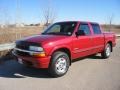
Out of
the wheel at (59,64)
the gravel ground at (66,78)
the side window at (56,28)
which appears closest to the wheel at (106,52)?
the gravel ground at (66,78)

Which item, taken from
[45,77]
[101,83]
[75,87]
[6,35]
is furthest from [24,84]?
[6,35]

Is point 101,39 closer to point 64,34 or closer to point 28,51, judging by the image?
point 64,34

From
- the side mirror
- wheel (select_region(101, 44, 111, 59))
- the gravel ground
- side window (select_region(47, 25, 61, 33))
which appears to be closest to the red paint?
the side mirror

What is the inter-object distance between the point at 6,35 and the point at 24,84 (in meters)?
7.96

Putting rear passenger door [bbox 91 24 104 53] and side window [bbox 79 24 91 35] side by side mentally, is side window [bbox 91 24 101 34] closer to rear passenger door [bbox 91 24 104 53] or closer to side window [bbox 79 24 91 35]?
rear passenger door [bbox 91 24 104 53]

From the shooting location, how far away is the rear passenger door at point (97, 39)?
8.91 m

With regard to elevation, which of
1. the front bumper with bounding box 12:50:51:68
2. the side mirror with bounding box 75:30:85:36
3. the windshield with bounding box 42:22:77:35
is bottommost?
the front bumper with bounding box 12:50:51:68

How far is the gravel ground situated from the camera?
5.78m

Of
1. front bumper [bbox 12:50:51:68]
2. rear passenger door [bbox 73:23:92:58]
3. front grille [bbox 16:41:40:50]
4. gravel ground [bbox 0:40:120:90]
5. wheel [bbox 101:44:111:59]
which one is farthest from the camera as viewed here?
wheel [bbox 101:44:111:59]

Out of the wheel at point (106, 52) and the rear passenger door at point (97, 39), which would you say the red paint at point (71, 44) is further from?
the wheel at point (106, 52)

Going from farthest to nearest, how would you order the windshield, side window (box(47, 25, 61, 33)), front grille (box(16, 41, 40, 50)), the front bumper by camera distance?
side window (box(47, 25, 61, 33)), the windshield, front grille (box(16, 41, 40, 50)), the front bumper

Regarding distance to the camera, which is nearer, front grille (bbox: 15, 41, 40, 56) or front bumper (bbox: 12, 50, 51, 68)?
front bumper (bbox: 12, 50, 51, 68)

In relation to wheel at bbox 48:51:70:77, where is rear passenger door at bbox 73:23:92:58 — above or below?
above

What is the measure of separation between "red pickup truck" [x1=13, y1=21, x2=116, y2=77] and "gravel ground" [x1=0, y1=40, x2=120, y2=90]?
44cm
